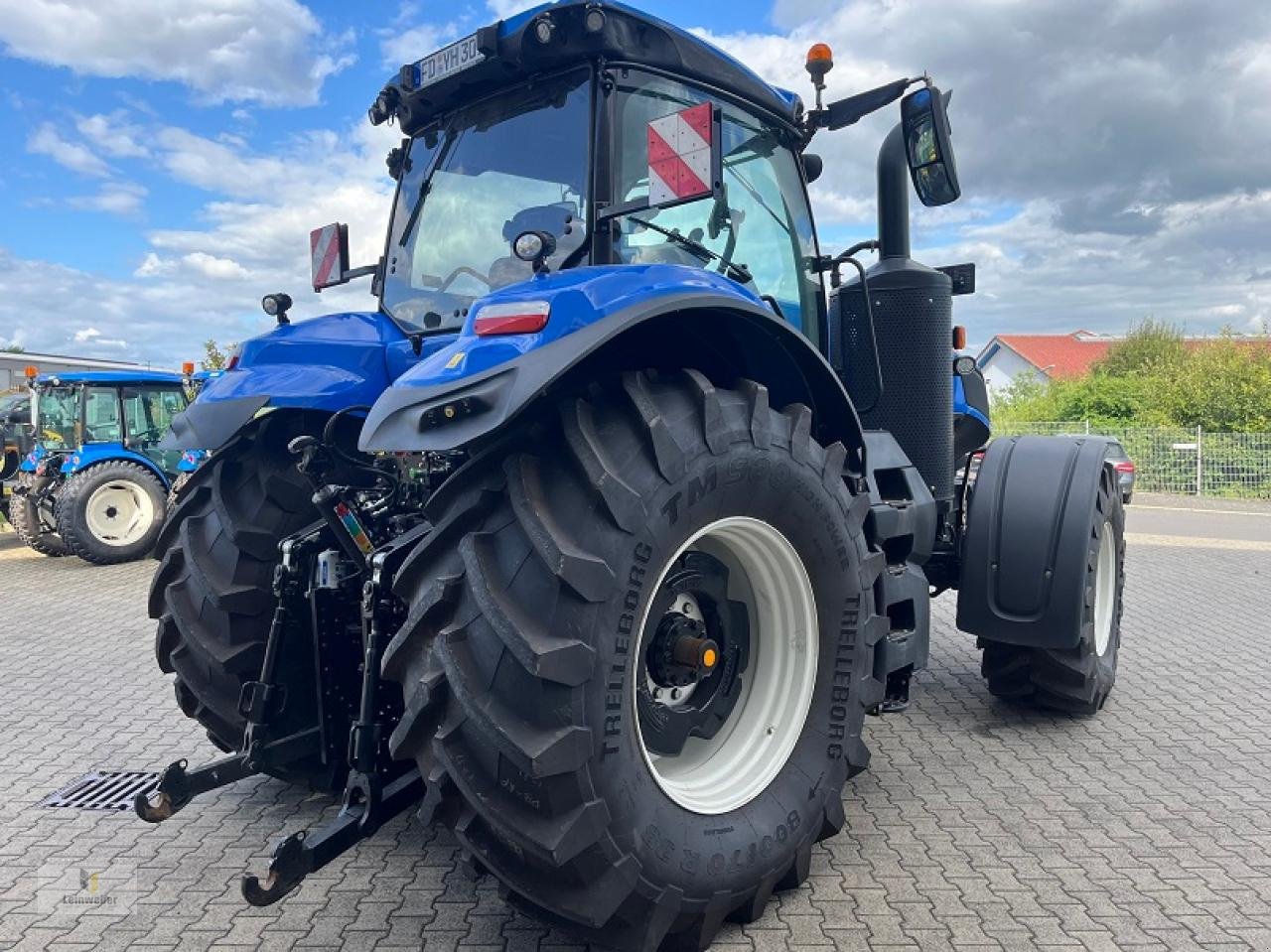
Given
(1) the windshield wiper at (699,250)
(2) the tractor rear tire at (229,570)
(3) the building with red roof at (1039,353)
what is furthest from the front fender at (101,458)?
(3) the building with red roof at (1039,353)

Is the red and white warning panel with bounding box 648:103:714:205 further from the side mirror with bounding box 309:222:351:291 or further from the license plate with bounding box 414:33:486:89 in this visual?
the side mirror with bounding box 309:222:351:291

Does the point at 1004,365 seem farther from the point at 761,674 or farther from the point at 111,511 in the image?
the point at 761,674

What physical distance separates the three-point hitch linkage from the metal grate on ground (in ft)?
3.10

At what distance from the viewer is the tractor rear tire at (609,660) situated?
81.2 inches

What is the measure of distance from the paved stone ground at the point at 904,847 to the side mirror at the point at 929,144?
2.27m

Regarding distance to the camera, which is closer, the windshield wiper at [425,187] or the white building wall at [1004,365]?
the windshield wiper at [425,187]

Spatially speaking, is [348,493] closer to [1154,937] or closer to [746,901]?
[746,901]

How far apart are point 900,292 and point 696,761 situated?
2322 millimetres

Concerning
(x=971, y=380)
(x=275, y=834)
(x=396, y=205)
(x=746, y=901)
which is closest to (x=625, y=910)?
(x=746, y=901)

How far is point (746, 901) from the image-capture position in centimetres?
252

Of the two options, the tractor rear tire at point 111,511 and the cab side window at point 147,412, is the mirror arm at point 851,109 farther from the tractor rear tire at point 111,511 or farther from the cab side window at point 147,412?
the cab side window at point 147,412

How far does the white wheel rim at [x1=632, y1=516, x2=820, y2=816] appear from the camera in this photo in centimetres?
267

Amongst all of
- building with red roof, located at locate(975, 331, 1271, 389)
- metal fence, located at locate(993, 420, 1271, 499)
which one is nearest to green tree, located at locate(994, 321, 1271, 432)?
metal fence, located at locate(993, 420, 1271, 499)

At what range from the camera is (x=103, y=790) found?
3770mm
